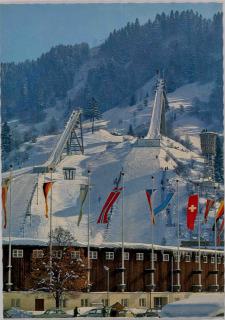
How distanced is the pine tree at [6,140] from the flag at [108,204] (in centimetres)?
251

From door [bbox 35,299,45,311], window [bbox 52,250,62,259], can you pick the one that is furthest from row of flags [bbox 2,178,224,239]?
door [bbox 35,299,45,311]

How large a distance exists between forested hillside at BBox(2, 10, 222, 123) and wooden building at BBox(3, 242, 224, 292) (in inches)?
128

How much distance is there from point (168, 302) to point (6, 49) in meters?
6.69

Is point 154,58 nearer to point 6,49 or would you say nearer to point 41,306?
point 6,49

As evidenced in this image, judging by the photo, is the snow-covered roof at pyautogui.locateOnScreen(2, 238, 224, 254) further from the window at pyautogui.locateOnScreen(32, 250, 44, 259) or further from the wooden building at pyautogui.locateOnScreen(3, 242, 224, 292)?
the window at pyautogui.locateOnScreen(32, 250, 44, 259)

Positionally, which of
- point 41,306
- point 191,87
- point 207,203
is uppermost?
point 191,87

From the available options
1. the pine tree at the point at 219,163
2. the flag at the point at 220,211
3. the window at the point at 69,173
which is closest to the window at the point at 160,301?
the flag at the point at 220,211

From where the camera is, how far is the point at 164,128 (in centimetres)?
3234

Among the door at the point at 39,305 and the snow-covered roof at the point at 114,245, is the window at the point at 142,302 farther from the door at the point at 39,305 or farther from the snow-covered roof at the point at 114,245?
the door at the point at 39,305

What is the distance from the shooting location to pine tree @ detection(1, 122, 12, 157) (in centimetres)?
3087

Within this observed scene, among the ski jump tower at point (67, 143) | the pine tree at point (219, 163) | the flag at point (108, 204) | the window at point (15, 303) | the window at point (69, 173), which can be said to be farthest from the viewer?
the window at point (69, 173)

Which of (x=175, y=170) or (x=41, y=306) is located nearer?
(x=41, y=306)

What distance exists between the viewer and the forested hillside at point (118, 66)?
1220 inches

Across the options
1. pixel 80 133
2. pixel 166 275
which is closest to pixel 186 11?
pixel 80 133
